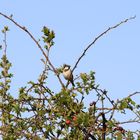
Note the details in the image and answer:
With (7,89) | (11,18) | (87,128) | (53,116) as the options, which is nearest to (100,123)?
(87,128)

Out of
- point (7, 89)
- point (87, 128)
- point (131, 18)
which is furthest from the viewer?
point (7, 89)

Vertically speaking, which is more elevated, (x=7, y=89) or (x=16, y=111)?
(x=7, y=89)

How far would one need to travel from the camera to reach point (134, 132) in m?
5.39

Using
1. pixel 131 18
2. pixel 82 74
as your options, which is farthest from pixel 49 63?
pixel 131 18

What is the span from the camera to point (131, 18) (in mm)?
6234

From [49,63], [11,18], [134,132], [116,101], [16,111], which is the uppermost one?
[11,18]

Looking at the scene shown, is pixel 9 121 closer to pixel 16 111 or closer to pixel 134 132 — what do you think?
pixel 16 111

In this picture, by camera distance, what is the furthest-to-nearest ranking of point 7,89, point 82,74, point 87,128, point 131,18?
point 7,89 < point 131,18 < point 82,74 < point 87,128

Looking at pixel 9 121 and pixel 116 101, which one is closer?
pixel 116 101

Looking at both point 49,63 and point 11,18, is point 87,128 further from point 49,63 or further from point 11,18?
point 11,18

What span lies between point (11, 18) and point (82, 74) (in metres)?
1.35

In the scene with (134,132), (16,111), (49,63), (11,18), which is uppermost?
(11,18)

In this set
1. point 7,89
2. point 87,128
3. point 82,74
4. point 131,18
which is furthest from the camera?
point 7,89

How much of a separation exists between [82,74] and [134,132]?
900 mm
